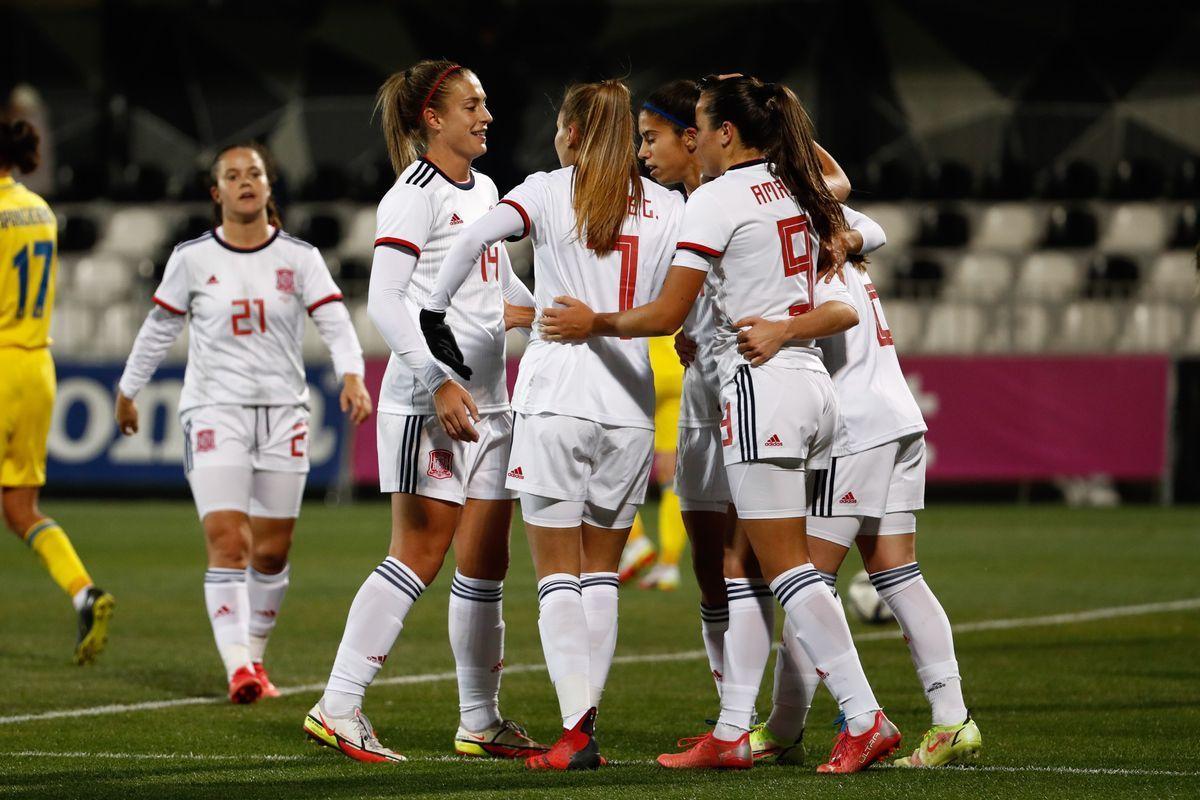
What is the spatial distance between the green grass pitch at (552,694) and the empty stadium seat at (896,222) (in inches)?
297

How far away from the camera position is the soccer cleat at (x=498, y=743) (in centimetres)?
594

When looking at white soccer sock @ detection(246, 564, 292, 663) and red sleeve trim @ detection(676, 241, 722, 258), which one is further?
white soccer sock @ detection(246, 564, 292, 663)

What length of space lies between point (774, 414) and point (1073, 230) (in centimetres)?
1633

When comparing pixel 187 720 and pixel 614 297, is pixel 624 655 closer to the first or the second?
pixel 187 720

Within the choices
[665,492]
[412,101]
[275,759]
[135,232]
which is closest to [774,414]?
[412,101]

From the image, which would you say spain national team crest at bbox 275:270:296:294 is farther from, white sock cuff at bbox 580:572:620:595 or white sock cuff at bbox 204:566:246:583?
white sock cuff at bbox 580:572:620:595

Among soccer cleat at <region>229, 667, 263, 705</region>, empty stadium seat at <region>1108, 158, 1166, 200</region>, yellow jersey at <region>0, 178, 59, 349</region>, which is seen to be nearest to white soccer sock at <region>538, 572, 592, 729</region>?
soccer cleat at <region>229, 667, 263, 705</region>

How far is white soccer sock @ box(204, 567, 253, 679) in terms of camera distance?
731 cm

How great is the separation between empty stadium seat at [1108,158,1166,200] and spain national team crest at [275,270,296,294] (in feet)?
51.3

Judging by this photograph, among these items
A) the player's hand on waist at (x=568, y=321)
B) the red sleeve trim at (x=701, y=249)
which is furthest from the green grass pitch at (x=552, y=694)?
the red sleeve trim at (x=701, y=249)

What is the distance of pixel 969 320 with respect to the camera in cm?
1823

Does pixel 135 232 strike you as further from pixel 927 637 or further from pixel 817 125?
pixel 927 637

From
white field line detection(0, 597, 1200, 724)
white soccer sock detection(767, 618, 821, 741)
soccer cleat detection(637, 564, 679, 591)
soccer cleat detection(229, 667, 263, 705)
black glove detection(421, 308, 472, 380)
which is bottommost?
soccer cleat detection(637, 564, 679, 591)

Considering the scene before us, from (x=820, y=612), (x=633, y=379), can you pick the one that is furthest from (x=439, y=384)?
(x=820, y=612)
